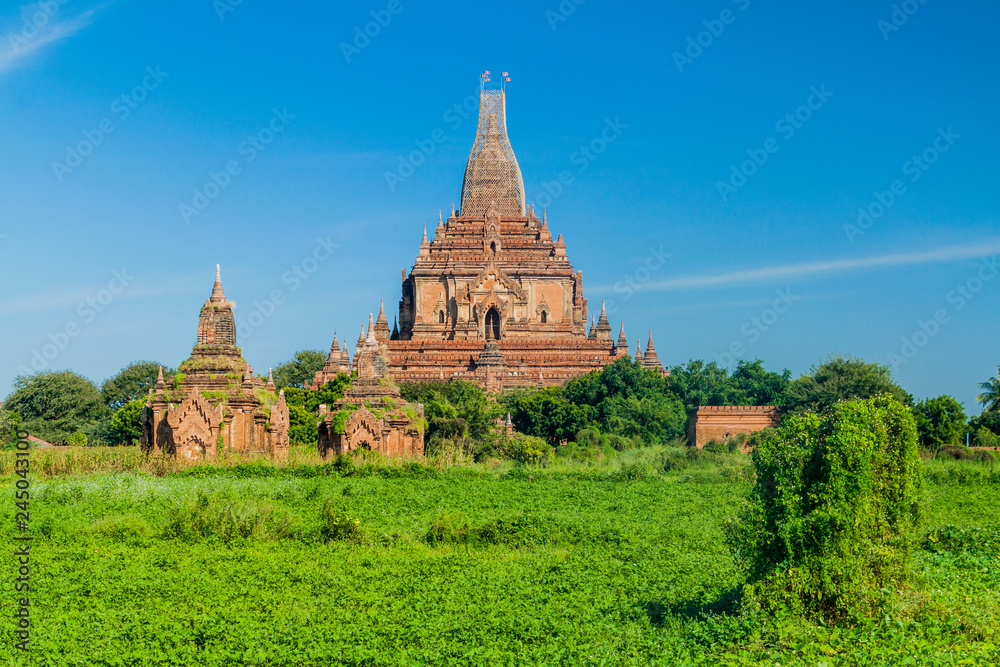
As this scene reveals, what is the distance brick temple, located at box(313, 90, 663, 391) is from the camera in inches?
2267

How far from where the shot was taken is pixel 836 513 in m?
11.7

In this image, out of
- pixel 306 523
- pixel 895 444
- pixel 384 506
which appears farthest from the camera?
pixel 384 506

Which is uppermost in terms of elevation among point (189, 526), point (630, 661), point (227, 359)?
point (227, 359)

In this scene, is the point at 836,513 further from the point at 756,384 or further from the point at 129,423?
the point at 756,384

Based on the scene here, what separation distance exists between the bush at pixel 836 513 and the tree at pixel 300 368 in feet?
193

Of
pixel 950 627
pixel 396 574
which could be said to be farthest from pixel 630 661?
pixel 396 574

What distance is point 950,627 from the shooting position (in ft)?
37.4

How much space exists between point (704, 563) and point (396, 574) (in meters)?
4.44

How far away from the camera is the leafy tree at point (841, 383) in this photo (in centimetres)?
4447

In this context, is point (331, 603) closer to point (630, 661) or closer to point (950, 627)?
point (630, 661)

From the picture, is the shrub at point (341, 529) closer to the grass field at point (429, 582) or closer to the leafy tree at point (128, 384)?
the grass field at point (429, 582)
